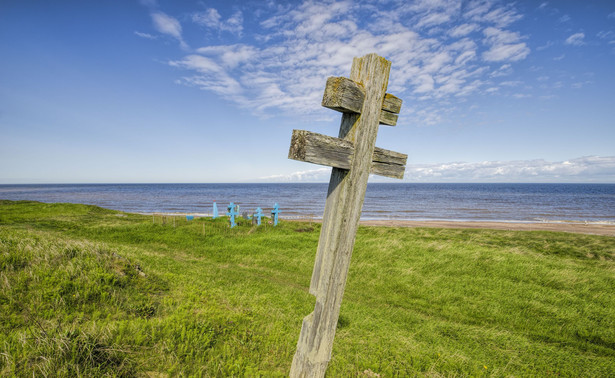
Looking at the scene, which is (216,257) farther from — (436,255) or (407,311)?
(436,255)

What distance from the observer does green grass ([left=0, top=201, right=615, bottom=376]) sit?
3.79 m

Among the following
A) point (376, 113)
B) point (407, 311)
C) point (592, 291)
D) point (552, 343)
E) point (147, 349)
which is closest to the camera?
point (376, 113)

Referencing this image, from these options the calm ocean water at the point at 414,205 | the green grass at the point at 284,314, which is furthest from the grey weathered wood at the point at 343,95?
the calm ocean water at the point at 414,205

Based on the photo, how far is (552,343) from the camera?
7.08 meters

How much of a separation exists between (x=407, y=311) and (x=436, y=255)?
5.41 meters

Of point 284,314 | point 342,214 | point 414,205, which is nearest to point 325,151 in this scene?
point 342,214

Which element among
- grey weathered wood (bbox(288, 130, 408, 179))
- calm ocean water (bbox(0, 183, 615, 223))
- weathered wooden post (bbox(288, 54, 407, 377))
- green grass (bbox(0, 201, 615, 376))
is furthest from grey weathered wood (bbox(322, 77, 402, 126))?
calm ocean water (bbox(0, 183, 615, 223))

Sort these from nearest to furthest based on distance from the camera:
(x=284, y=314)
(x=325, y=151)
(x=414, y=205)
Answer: (x=325, y=151), (x=284, y=314), (x=414, y=205)

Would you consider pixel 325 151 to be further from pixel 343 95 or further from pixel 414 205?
pixel 414 205

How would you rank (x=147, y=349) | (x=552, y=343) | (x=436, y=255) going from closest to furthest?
(x=147, y=349)
(x=552, y=343)
(x=436, y=255)

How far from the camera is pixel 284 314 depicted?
6.71 meters

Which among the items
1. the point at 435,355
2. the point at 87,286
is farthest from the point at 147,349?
the point at 435,355

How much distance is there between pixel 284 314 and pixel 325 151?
204 inches

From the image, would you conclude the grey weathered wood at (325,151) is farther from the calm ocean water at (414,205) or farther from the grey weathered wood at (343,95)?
the calm ocean water at (414,205)
